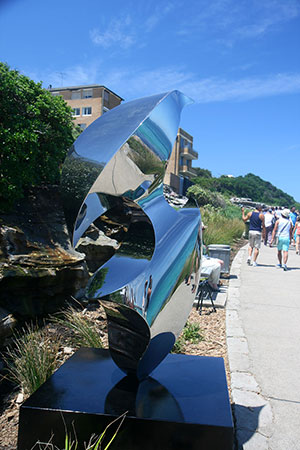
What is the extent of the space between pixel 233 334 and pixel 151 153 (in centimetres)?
396

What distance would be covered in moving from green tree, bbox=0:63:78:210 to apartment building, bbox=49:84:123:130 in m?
47.6

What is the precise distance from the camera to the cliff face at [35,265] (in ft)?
20.9

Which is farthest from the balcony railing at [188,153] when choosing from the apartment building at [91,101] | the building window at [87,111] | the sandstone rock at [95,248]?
the sandstone rock at [95,248]

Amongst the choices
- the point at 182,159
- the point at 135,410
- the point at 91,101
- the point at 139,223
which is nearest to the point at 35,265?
the point at 139,223

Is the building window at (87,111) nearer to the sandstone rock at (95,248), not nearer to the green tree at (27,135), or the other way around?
the green tree at (27,135)

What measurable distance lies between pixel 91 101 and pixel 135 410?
58511 millimetres

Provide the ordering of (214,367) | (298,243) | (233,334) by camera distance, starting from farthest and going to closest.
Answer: (298,243) → (233,334) → (214,367)

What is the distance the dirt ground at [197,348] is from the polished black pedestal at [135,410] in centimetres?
55

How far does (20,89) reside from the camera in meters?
8.78

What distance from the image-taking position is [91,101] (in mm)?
57375

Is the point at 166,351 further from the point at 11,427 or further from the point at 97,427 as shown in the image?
the point at 11,427

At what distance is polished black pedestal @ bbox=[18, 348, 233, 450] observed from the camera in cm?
264

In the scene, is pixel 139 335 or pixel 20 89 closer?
pixel 139 335

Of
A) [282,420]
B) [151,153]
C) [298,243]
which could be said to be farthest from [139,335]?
[298,243]
